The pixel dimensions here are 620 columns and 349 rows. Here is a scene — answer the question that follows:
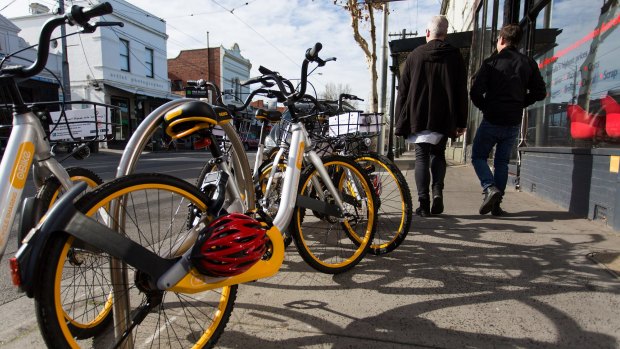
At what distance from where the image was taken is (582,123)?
165 inches

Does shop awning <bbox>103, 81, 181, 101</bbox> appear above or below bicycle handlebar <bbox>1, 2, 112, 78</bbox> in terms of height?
above

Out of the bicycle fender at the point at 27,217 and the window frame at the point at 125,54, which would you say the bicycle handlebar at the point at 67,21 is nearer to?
the bicycle fender at the point at 27,217

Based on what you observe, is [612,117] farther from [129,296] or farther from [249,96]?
[129,296]

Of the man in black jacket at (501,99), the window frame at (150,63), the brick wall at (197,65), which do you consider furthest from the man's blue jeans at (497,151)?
the brick wall at (197,65)

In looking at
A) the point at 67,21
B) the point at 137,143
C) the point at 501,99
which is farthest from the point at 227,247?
the point at 501,99

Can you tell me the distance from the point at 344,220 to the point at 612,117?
117 inches

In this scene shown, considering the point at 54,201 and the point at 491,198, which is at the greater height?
the point at 54,201

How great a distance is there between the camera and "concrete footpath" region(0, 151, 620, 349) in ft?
5.98

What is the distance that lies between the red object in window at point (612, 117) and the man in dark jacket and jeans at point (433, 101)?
1319 millimetres

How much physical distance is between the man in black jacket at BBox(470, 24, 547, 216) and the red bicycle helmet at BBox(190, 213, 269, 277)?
3090 mm

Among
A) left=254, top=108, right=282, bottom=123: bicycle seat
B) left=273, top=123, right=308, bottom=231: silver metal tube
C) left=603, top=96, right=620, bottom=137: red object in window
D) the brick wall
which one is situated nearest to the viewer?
left=273, top=123, right=308, bottom=231: silver metal tube

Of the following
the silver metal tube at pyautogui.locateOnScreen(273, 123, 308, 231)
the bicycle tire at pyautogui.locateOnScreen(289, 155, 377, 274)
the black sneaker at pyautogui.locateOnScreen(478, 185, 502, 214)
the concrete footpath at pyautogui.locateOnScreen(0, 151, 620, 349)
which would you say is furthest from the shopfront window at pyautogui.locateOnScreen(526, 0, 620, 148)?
the silver metal tube at pyautogui.locateOnScreen(273, 123, 308, 231)

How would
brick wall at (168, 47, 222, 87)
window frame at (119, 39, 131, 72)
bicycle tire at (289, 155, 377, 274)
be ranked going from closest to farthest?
bicycle tire at (289, 155, 377, 274) → window frame at (119, 39, 131, 72) → brick wall at (168, 47, 222, 87)

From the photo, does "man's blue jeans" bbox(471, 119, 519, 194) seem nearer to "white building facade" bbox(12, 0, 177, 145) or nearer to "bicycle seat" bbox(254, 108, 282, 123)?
"bicycle seat" bbox(254, 108, 282, 123)
